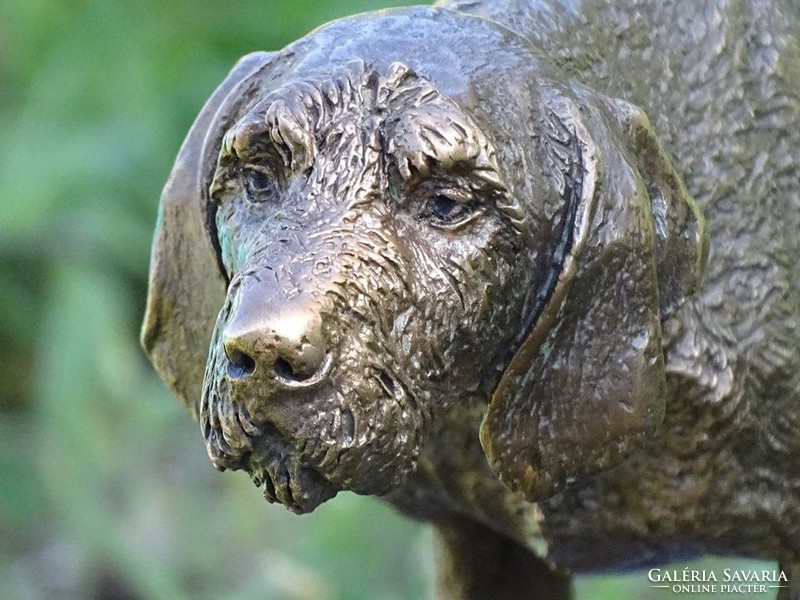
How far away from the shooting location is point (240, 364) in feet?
4.40

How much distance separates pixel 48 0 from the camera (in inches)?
152

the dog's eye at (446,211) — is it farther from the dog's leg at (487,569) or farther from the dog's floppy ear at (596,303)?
the dog's leg at (487,569)

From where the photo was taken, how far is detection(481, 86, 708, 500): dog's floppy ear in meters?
1.51

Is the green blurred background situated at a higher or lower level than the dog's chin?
lower

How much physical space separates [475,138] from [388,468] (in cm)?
30

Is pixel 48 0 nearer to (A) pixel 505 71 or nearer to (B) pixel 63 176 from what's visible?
(B) pixel 63 176

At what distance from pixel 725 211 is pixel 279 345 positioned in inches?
26.5

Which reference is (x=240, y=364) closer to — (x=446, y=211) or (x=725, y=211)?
(x=446, y=211)

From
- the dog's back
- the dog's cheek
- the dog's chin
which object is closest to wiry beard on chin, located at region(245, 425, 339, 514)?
the dog's chin

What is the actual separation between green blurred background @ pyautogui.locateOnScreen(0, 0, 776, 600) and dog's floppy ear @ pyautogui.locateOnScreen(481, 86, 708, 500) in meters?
1.74

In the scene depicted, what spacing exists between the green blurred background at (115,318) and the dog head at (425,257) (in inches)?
69.2

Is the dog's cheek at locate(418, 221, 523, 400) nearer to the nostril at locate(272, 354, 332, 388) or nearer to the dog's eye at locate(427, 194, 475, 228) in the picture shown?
the dog's eye at locate(427, 194, 475, 228)

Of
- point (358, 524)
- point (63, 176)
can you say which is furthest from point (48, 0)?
point (358, 524)

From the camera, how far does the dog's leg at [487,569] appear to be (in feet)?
7.02
